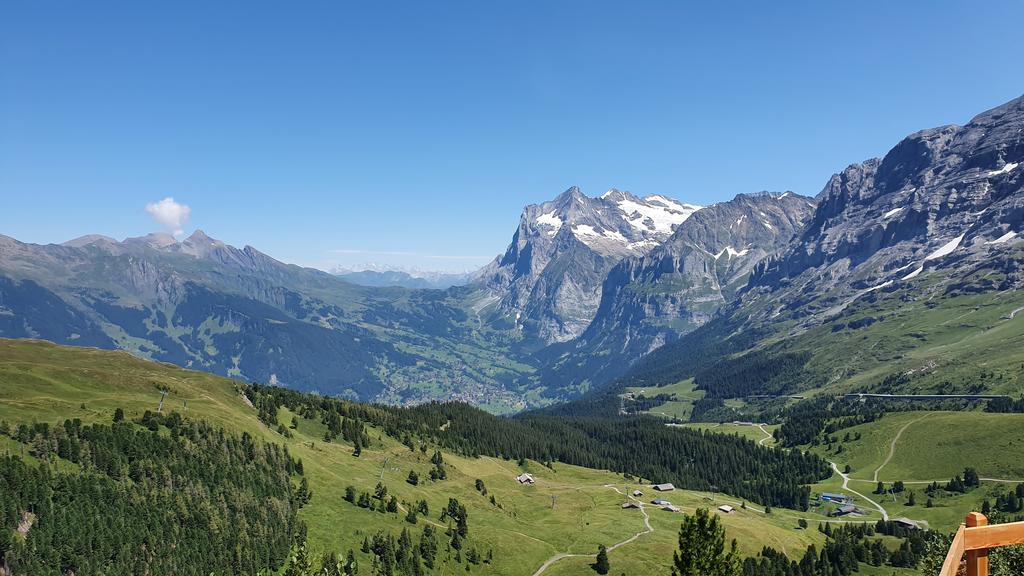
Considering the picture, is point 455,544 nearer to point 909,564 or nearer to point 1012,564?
point 909,564

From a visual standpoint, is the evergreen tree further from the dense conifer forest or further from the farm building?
the farm building

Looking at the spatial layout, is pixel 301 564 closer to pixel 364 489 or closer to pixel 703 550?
pixel 703 550

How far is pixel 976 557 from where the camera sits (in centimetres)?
1097

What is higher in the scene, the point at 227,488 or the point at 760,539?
→ the point at 227,488

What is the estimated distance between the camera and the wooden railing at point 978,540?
1057 cm

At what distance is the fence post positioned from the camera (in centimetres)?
1093

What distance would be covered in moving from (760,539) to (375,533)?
10444cm

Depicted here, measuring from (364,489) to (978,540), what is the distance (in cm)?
15600

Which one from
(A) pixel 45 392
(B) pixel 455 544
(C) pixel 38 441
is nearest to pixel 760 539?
(B) pixel 455 544

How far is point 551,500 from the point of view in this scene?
188 meters

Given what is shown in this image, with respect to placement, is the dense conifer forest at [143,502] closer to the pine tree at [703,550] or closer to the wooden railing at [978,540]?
the pine tree at [703,550]

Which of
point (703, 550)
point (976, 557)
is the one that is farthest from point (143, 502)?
point (976, 557)

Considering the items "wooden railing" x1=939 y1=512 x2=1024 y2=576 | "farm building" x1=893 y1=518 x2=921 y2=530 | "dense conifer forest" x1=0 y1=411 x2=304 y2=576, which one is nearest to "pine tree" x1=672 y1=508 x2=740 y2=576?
"wooden railing" x1=939 y1=512 x2=1024 y2=576

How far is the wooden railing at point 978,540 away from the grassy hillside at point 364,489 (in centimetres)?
12613
